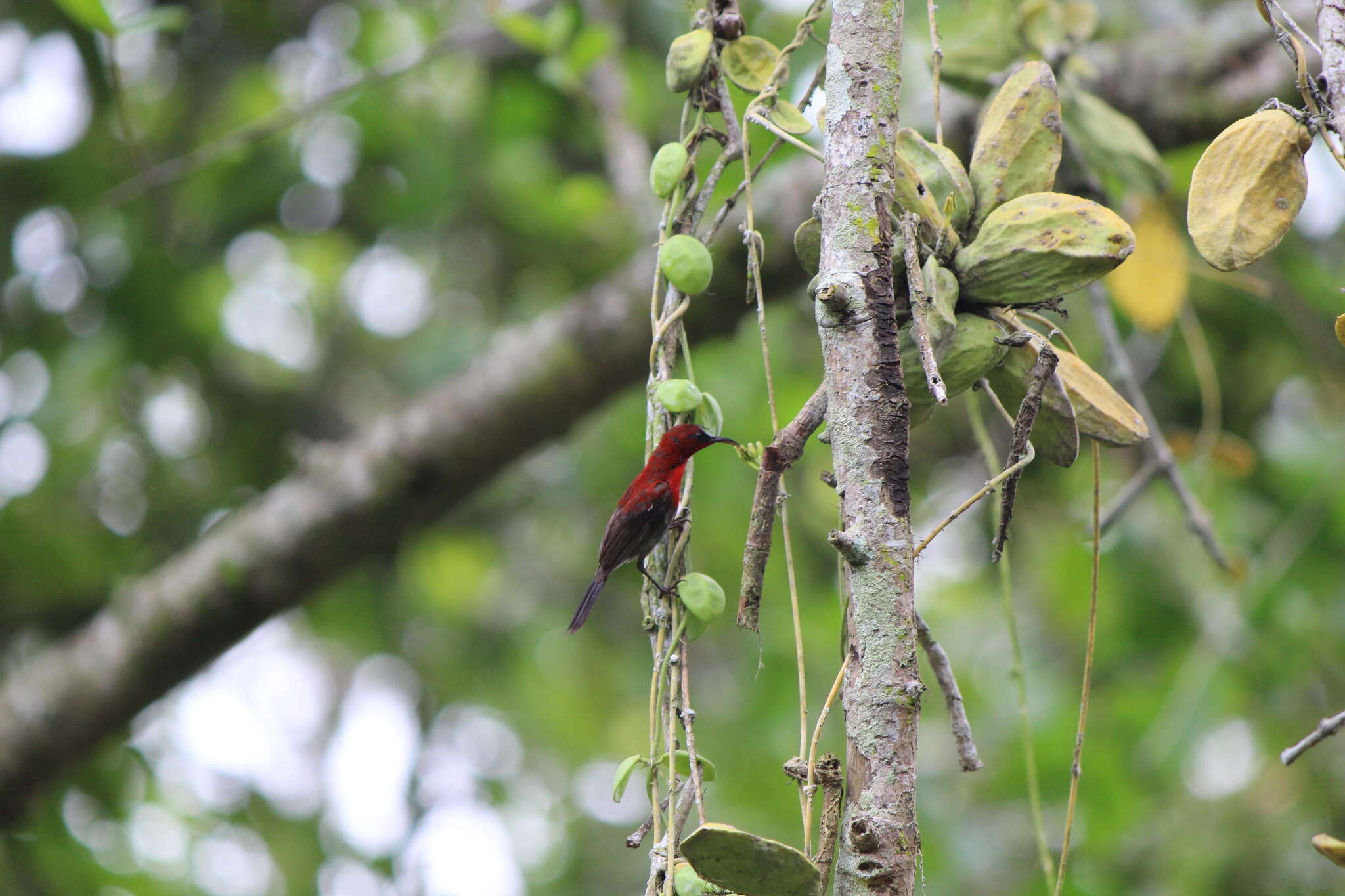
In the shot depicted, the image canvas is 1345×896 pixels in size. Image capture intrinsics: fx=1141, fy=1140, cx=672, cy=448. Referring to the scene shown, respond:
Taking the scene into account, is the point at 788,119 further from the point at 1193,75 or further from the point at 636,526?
the point at 1193,75

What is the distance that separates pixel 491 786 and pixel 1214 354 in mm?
3291

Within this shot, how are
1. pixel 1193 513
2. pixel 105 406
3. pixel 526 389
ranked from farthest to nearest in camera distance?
pixel 105 406, pixel 526 389, pixel 1193 513

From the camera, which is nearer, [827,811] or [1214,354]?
[827,811]

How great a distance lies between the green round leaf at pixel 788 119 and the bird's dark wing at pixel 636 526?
37 centimetres

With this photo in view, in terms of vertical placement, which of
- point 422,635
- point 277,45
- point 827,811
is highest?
point 277,45

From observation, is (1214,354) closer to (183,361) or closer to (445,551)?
(445,551)

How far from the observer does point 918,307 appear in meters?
0.80

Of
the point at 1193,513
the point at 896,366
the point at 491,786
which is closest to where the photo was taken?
the point at 896,366

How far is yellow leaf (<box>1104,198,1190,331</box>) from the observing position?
2.21m

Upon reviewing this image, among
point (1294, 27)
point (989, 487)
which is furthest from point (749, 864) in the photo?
point (1294, 27)

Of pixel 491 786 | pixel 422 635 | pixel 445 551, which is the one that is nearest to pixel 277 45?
pixel 445 551

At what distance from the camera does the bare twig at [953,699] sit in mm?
866

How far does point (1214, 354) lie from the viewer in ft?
11.7

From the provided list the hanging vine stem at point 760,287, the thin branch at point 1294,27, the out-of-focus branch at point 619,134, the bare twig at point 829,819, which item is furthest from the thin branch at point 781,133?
the out-of-focus branch at point 619,134
